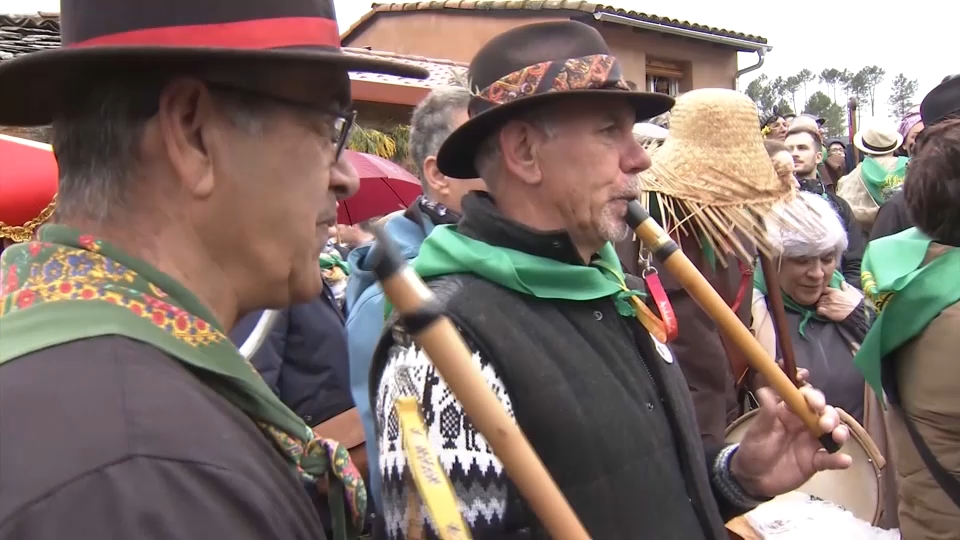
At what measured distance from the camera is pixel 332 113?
1.26 m

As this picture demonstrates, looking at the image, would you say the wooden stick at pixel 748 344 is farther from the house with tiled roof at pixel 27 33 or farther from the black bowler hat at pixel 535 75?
the house with tiled roof at pixel 27 33

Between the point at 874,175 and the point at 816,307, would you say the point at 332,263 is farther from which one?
the point at 874,175

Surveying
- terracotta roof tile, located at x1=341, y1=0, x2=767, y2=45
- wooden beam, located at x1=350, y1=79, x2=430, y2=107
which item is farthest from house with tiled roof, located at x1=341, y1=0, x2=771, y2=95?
wooden beam, located at x1=350, y1=79, x2=430, y2=107

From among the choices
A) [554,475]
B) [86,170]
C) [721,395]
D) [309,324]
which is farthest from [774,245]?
[86,170]

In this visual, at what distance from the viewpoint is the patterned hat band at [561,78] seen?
82.4 inches

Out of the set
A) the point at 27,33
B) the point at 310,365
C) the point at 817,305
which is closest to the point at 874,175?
the point at 817,305

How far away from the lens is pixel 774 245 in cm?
371

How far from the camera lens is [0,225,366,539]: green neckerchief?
0.95 meters

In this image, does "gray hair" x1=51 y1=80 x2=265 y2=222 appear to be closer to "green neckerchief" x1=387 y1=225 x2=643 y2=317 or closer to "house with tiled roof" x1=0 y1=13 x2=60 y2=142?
"green neckerchief" x1=387 y1=225 x2=643 y2=317

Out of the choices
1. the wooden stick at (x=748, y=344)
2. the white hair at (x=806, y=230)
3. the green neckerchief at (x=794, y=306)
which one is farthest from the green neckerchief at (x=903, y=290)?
the wooden stick at (x=748, y=344)

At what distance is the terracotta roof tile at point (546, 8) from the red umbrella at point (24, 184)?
10759 mm

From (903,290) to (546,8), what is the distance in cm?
1067

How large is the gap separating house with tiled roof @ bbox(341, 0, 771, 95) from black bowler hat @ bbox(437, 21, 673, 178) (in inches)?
429

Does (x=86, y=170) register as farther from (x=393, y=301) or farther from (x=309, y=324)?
(x=309, y=324)
